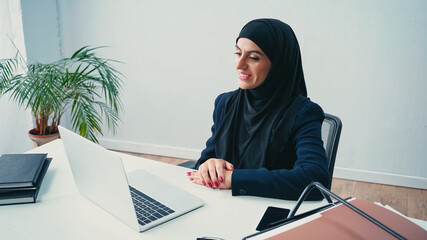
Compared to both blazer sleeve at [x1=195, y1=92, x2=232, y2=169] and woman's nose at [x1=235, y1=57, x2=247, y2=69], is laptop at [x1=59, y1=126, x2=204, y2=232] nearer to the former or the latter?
blazer sleeve at [x1=195, y1=92, x2=232, y2=169]

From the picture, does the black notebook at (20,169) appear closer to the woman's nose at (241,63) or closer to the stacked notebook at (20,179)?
the stacked notebook at (20,179)

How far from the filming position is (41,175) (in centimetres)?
111

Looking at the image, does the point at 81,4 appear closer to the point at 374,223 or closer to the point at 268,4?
the point at 268,4

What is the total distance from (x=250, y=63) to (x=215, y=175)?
1.48ft

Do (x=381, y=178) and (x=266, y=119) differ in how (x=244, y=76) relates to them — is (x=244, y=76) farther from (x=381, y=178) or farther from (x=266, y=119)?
(x=381, y=178)

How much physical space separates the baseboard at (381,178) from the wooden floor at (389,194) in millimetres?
30

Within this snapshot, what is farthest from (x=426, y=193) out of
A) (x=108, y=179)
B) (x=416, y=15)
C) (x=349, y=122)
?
(x=108, y=179)

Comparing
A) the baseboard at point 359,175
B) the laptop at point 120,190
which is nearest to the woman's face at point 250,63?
the laptop at point 120,190

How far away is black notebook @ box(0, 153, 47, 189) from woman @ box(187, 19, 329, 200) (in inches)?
18.9

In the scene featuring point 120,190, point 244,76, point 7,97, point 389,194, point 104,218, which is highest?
point 244,76

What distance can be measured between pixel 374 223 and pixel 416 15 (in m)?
2.15

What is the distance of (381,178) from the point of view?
8.70ft

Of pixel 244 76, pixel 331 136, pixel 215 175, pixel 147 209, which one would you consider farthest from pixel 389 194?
pixel 147 209

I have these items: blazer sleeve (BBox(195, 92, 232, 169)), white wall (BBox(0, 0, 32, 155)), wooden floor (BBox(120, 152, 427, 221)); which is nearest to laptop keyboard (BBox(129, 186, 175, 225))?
blazer sleeve (BBox(195, 92, 232, 169))
